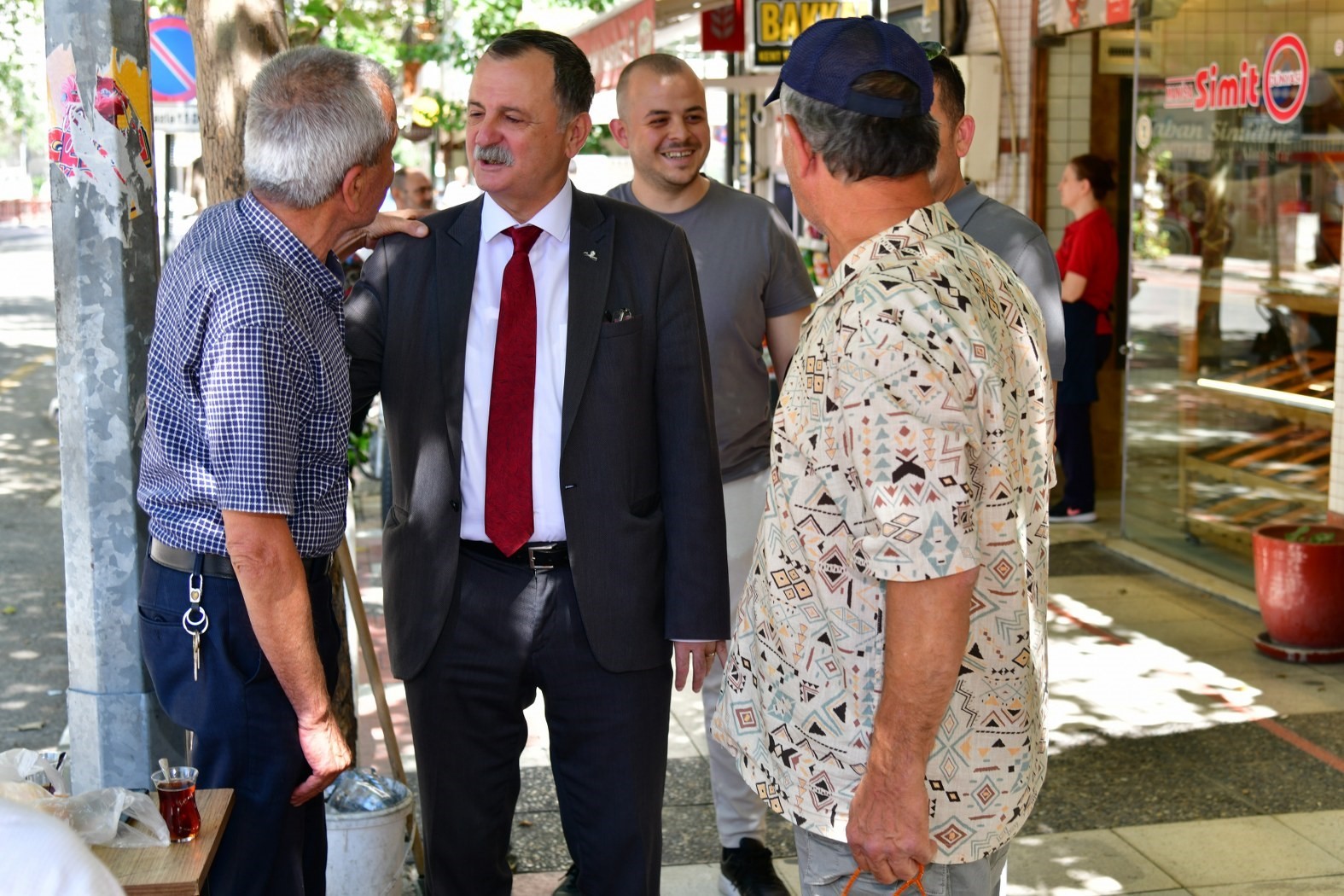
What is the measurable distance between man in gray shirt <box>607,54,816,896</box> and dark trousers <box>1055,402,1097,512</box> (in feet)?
17.3

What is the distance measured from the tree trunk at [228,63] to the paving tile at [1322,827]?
379 centimetres

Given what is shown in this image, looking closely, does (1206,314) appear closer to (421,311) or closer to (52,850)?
(421,311)

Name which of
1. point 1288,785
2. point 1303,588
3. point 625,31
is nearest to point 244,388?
point 1288,785

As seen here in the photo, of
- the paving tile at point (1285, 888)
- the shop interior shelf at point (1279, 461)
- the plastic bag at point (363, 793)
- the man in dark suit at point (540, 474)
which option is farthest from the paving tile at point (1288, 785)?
the plastic bag at point (363, 793)

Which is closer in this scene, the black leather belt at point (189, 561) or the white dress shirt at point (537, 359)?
the black leather belt at point (189, 561)

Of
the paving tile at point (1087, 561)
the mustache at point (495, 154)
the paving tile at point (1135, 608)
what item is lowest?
the paving tile at point (1135, 608)

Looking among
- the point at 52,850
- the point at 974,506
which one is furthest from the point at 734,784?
the point at 52,850

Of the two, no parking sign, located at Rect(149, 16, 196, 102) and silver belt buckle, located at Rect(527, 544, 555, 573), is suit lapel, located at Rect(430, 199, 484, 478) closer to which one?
silver belt buckle, located at Rect(527, 544, 555, 573)

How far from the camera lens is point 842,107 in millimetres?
2189

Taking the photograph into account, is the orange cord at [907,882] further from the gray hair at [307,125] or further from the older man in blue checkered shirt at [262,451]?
the gray hair at [307,125]

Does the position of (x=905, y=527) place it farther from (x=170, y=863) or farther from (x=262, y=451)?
(x=170, y=863)

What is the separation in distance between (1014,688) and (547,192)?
4.95 feet

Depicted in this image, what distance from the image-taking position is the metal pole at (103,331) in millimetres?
3242

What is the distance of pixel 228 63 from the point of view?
13.2 ft
